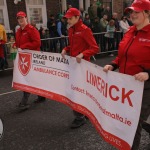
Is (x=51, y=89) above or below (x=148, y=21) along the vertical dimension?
below

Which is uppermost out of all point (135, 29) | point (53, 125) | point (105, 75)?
point (135, 29)

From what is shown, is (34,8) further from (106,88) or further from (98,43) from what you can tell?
(106,88)

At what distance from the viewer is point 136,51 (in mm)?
2729

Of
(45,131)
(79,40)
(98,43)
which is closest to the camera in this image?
(79,40)

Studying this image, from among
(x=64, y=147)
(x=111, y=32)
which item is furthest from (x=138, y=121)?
(x=111, y=32)

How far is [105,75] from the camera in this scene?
306 cm

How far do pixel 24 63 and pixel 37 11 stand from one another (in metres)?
9.33

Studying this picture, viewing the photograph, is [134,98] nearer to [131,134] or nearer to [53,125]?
[131,134]

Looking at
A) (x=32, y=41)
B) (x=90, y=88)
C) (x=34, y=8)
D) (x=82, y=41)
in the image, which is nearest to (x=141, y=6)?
(x=90, y=88)

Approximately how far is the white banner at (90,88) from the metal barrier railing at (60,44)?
13.1ft

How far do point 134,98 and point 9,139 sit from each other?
7.27 ft

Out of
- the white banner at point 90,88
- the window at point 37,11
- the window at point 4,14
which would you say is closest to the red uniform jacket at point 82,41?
the white banner at point 90,88

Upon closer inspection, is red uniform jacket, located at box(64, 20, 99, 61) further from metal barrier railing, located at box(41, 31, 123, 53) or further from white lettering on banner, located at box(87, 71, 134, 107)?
metal barrier railing, located at box(41, 31, 123, 53)

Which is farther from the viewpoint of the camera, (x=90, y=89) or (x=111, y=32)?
(x=111, y=32)
